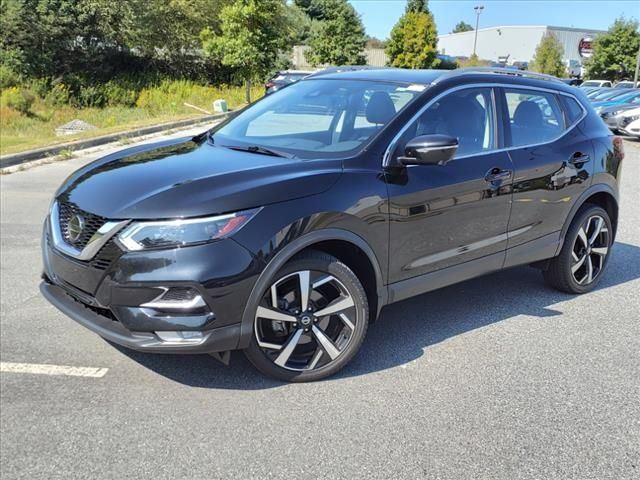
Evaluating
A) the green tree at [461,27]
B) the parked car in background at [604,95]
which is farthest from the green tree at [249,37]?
the green tree at [461,27]

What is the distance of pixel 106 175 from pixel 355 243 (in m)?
1.51

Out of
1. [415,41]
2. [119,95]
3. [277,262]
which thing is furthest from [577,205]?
[415,41]

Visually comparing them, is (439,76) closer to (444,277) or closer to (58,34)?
(444,277)

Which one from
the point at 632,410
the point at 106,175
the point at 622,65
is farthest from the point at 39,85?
the point at 622,65

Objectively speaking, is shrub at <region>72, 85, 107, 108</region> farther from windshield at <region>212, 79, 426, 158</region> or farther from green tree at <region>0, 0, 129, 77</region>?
windshield at <region>212, 79, 426, 158</region>

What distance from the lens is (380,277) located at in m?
3.43

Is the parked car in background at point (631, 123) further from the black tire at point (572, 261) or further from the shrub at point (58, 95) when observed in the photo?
the shrub at point (58, 95)

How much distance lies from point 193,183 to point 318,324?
1.03 m

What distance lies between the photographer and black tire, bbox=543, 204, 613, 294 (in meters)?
4.61

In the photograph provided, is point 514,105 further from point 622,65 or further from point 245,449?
point 622,65

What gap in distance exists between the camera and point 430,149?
3.28 meters

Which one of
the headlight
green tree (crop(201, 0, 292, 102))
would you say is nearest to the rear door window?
the headlight

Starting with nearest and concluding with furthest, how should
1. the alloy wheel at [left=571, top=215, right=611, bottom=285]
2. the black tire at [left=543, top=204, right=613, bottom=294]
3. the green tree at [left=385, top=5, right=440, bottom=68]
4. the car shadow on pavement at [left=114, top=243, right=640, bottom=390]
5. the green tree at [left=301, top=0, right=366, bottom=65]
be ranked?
1. the car shadow on pavement at [left=114, top=243, right=640, bottom=390]
2. the black tire at [left=543, top=204, right=613, bottom=294]
3. the alloy wheel at [left=571, top=215, right=611, bottom=285]
4. the green tree at [left=301, top=0, right=366, bottom=65]
5. the green tree at [left=385, top=5, right=440, bottom=68]

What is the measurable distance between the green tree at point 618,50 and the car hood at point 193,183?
59.1m
